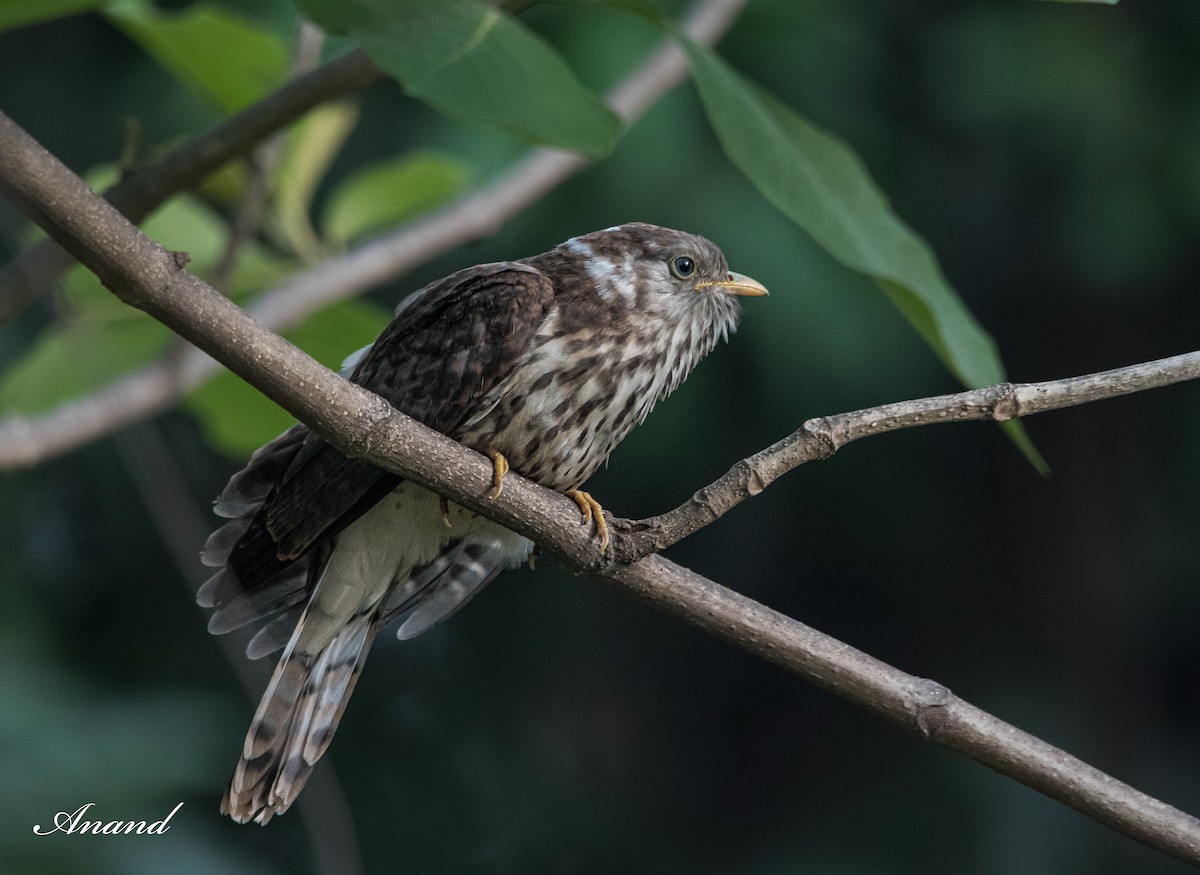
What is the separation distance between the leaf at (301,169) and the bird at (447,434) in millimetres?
582

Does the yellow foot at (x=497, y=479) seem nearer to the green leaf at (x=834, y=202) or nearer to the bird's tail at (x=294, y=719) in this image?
the green leaf at (x=834, y=202)

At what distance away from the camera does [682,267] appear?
2.60 meters

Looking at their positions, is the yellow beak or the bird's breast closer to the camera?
the bird's breast

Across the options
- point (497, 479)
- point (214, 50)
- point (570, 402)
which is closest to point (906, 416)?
point (497, 479)

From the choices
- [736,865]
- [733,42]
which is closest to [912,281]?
[733,42]

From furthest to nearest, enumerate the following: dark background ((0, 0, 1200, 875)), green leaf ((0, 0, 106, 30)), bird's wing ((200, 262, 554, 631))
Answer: dark background ((0, 0, 1200, 875)) < bird's wing ((200, 262, 554, 631)) < green leaf ((0, 0, 106, 30))

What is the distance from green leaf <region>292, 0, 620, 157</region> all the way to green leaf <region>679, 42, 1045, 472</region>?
0.84 ft

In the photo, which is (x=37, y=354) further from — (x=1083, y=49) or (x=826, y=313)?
(x=1083, y=49)

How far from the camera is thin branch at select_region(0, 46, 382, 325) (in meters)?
2.00

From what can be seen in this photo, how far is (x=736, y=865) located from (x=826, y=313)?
247 centimetres

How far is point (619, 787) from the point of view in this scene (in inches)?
225

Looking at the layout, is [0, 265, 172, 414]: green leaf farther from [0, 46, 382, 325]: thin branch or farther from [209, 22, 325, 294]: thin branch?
[0, 46, 382, 325]: thin branch
